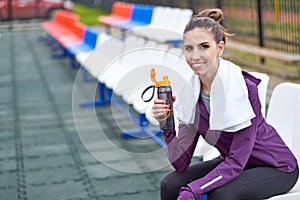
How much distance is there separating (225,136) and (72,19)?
10800mm

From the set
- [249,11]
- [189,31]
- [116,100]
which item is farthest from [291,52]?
[189,31]

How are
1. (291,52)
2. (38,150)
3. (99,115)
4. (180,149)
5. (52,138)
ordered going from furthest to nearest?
(291,52) < (99,115) < (52,138) < (38,150) < (180,149)

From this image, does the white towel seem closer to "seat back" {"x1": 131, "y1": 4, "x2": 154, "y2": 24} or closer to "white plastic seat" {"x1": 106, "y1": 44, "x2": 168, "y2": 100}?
"white plastic seat" {"x1": 106, "y1": 44, "x2": 168, "y2": 100}

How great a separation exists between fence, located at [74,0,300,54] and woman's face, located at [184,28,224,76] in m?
5.74

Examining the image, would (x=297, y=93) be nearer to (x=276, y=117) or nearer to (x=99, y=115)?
(x=276, y=117)

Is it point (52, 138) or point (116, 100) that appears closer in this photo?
point (52, 138)

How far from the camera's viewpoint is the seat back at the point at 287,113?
10.4 feet

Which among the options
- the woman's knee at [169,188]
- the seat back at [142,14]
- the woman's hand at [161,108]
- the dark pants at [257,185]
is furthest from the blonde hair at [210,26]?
the seat back at [142,14]

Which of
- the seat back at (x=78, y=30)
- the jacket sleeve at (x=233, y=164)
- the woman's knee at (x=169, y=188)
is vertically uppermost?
the seat back at (x=78, y=30)

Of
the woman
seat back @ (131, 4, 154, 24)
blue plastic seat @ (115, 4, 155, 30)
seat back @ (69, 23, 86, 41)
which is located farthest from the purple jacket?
seat back @ (131, 4, 154, 24)

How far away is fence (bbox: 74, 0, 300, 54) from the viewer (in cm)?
859

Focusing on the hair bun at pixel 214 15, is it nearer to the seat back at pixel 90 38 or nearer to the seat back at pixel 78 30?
the seat back at pixel 90 38

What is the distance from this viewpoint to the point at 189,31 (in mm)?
2873

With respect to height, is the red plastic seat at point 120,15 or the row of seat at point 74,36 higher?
the red plastic seat at point 120,15
